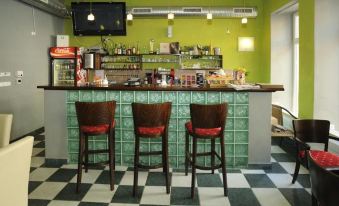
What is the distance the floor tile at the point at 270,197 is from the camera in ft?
10.8

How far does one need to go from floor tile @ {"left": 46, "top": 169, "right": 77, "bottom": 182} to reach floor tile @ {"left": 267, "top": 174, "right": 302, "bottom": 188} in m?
2.62

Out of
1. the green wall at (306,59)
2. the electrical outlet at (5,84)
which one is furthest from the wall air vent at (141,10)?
the green wall at (306,59)

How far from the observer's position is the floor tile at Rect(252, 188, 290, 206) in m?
3.29

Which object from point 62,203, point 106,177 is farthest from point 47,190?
point 106,177

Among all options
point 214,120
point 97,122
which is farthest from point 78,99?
point 214,120

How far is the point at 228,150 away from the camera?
435 centimetres

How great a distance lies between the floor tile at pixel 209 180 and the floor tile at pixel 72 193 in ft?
4.49

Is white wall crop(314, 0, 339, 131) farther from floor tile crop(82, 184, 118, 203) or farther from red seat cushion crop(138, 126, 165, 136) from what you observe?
floor tile crop(82, 184, 118, 203)

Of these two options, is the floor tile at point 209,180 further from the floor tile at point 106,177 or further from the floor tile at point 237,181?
the floor tile at point 106,177

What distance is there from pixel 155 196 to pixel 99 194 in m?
0.64

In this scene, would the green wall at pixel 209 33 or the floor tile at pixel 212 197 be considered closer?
the floor tile at pixel 212 197

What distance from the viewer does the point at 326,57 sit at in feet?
15.3

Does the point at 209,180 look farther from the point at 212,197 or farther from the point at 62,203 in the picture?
the point at 62,203

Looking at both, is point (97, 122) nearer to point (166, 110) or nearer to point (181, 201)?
point (166, 110)
